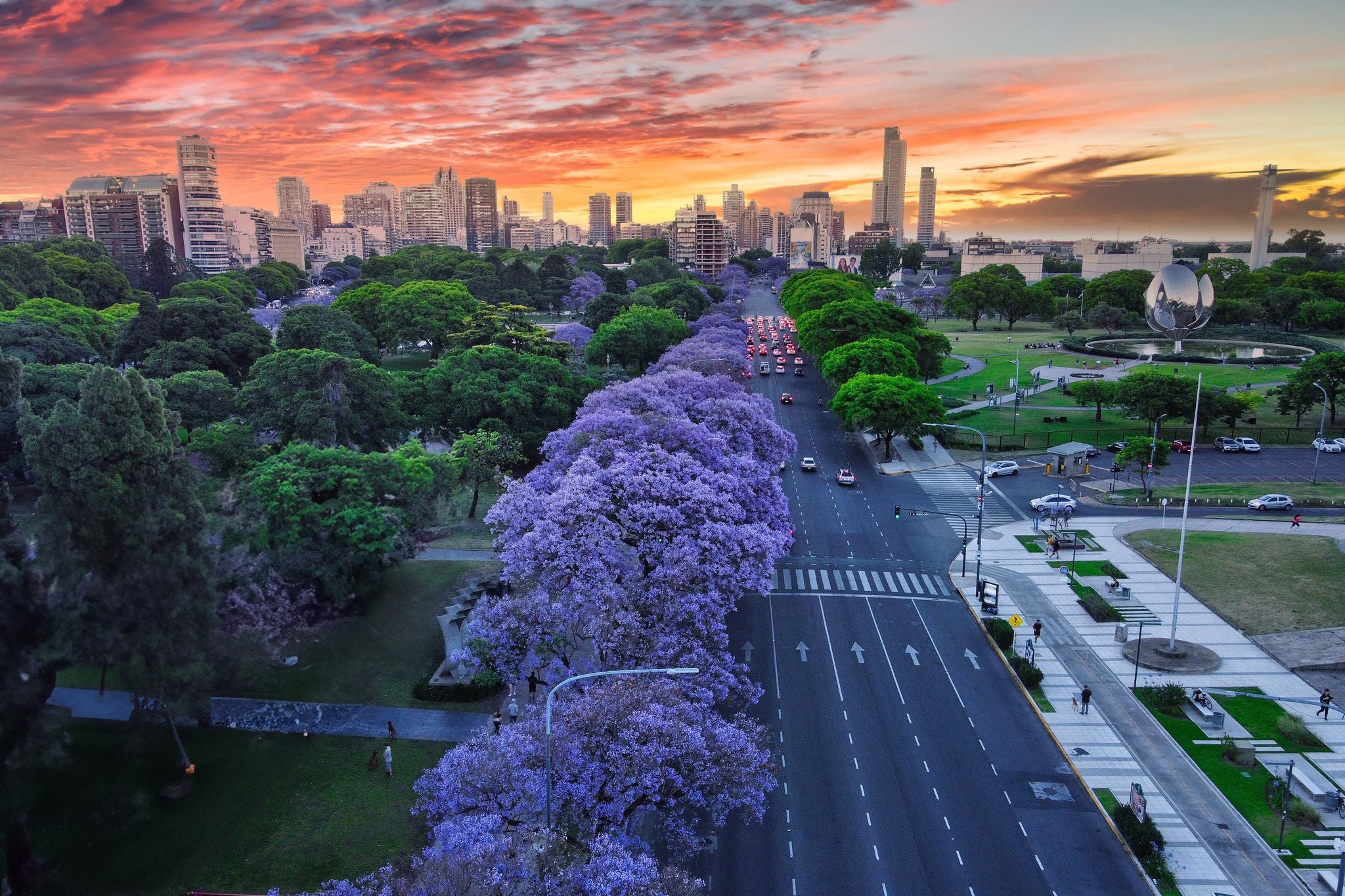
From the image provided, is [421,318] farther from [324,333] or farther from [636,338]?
[636,338]

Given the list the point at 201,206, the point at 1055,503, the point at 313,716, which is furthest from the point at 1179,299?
the point at 201,206

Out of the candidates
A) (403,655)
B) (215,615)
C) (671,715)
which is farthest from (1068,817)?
(215,615)

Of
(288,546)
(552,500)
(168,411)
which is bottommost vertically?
(288,546)

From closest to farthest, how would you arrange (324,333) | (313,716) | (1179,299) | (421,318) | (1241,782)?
(1241,782) → (313,716) → (1179,299) → (324,333) → (421,318)

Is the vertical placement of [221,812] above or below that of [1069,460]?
below

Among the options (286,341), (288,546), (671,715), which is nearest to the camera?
(671,715)

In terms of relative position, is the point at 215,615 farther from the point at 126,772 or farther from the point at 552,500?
the point at 552,500

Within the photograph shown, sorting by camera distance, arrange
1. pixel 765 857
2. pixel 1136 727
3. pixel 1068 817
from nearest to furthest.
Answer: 1. pixel 765 857
2. pixel 1068 817
3. pixel 1136 727

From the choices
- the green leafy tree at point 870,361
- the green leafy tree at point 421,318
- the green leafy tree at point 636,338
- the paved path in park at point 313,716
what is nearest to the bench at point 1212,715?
the paved path in park at point 313,716
